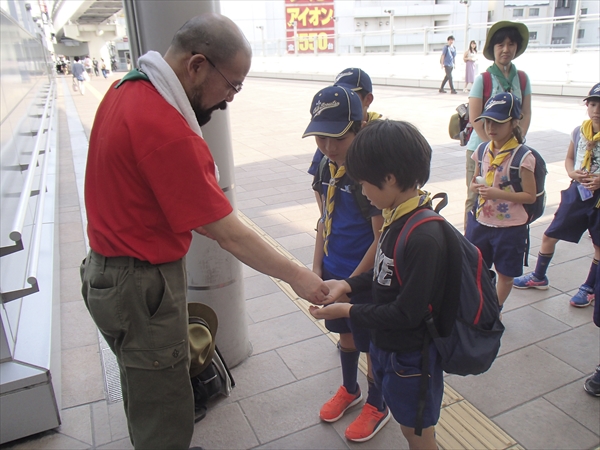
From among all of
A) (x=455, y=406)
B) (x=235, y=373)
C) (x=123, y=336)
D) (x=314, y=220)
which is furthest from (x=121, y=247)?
(x=314, y=220)

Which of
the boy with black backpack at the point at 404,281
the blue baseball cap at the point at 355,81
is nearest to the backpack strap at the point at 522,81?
the blue baseball cap at the point at 355,81

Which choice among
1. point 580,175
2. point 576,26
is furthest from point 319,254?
point 576,26

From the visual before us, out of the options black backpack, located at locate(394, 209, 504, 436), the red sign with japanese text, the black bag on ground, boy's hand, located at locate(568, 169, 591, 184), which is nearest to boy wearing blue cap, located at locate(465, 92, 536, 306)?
boy's hand, located at locate(568, 169, 591, 184)

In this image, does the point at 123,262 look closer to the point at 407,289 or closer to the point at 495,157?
the point at 407,289

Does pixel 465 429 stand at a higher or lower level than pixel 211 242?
lower

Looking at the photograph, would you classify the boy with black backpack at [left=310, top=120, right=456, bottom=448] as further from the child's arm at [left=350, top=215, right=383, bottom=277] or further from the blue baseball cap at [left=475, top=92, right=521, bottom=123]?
the blue baseball cap at [left=475, top=92, right=521, bottom=123]

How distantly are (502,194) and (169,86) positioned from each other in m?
2.07

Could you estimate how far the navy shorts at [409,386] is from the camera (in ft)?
5.52

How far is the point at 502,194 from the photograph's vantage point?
2.82 metres

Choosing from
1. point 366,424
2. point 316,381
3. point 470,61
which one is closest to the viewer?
point 366,424

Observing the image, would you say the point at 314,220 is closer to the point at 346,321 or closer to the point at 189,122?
the point at 346,321

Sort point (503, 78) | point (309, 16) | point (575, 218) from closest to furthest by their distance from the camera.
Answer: point (575, 218)
point (503, 78)
point (309, 16)

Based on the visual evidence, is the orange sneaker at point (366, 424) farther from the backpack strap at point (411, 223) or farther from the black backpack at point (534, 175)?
the black backpack at point (534, 175)

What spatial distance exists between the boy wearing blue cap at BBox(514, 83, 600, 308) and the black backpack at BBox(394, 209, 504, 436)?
1.86 meters
